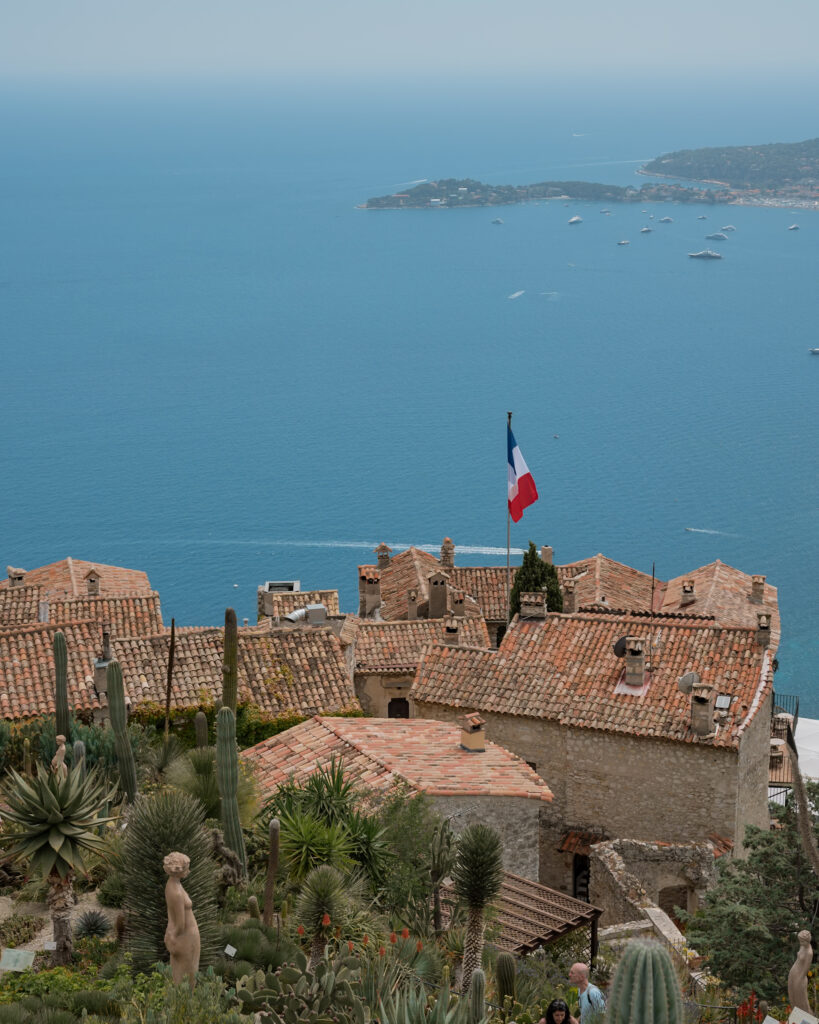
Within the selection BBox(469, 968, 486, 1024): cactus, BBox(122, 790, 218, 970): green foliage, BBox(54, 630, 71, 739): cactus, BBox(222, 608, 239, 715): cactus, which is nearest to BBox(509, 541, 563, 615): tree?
BBox(222, 608, 239, 715): cactus

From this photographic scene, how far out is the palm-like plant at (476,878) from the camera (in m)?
16.0

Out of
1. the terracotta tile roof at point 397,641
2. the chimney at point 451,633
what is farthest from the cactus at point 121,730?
the chimney at point 451,633

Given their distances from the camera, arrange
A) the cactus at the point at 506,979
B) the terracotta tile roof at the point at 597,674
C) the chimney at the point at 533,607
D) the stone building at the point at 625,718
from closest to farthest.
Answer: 1. the cactus at the point at 506,979
2. the stone building at the point at 625,718
3. the terracotta tile roof at the point at 597,674
4. the chimney at the point at 533,607

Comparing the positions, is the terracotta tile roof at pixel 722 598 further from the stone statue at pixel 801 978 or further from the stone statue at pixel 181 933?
the stone statue at pixel 181 933

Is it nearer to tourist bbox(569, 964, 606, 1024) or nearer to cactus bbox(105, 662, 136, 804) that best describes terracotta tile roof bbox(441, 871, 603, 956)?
tourist bbox(569, 964, 606, 1024)

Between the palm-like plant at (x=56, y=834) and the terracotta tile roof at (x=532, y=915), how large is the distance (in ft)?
19.8

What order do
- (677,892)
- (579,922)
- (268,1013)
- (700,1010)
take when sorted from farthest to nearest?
(677,892)
(579,922)
(700,1010)
(268,1013)

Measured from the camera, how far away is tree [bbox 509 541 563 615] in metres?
42.4

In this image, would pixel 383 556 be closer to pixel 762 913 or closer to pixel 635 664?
pixel 635 664

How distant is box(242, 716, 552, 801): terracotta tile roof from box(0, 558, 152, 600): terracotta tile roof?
65.4 ft

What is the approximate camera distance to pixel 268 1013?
542 inches

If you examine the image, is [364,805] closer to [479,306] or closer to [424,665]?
[424,665]

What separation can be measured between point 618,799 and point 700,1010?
34.8 ft

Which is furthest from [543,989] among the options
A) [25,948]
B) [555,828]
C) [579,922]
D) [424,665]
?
[424,665]
